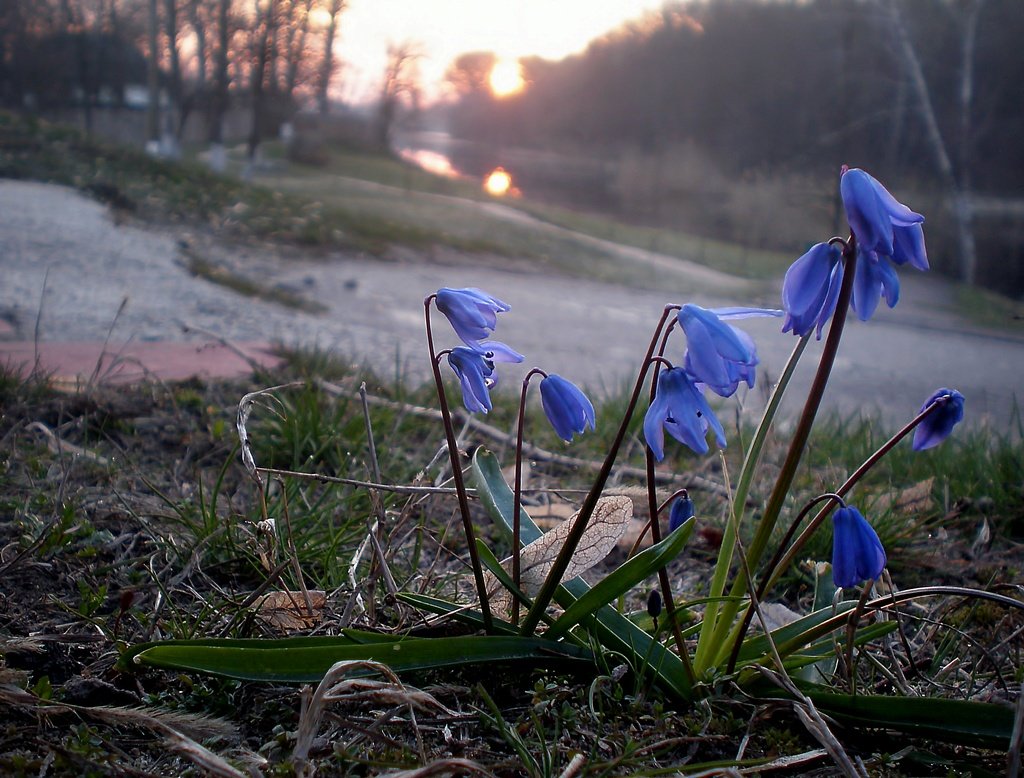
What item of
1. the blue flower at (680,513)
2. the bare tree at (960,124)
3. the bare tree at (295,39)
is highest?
the bare tree at (295,39)

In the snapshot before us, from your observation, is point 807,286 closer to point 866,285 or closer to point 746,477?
point 866,285

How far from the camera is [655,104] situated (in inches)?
987

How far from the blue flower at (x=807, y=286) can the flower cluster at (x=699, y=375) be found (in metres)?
0.03

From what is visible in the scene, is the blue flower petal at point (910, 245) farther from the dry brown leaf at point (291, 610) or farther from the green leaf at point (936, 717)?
the dry brown leaf at point (291, 610)

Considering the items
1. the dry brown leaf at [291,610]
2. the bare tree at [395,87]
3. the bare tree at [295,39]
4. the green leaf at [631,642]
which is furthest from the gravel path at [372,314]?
the bare tree at [395,87]

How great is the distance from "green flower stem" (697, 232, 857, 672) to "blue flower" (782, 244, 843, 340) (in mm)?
21

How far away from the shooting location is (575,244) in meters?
12.6

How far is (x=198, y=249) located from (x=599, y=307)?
374 centimetres

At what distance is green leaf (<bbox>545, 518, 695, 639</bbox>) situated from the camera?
3.61 ft

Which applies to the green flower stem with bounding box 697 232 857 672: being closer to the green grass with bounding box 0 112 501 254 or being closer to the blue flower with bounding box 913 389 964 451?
the blue flower with bounding box 913 389 964 451

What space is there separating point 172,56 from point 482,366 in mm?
19158

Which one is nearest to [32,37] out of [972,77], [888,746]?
[972,77]

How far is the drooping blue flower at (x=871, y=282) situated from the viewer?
41.3 inches

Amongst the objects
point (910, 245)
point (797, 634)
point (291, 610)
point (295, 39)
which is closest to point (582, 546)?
point (797, 634)
